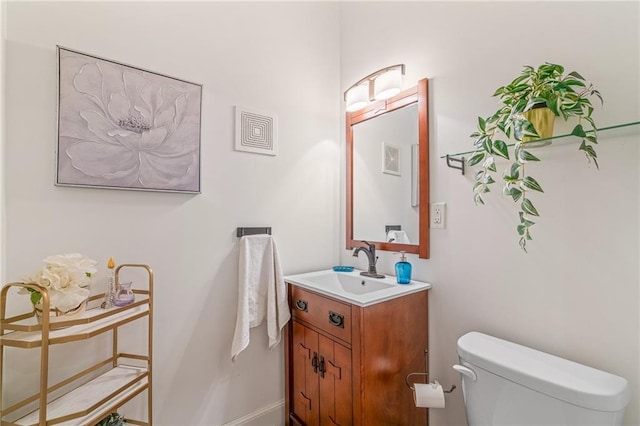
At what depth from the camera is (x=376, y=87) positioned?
1684 mm

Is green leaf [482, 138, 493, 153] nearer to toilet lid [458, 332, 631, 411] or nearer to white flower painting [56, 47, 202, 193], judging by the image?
toilet lid [458, 332, 631, 411]

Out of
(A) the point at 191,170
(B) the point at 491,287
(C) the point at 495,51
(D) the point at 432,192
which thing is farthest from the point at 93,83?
(B) the point at 491,287

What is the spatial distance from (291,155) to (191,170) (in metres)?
0.62

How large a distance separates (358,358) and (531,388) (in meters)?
0.58

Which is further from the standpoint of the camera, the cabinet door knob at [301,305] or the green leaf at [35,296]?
the cabinet door knob at [301,305]

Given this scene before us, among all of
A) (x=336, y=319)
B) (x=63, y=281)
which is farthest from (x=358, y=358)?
(x=63, y=281)

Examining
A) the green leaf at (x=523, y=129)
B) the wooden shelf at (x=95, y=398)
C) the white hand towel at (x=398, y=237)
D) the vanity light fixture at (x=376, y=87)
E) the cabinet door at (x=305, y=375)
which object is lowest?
the cabinet door at (x=305, y=375)

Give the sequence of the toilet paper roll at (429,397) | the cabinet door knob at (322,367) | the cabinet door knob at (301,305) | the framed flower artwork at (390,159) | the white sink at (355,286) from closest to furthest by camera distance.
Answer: the toilet paper roll at (429,397) < the white sink at (355,286) < the cabinet door knob at (322,367) < the cabinet door knob at (301,305) < the framed flower artwork at (390,159)

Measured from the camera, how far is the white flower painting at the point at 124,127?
117cm

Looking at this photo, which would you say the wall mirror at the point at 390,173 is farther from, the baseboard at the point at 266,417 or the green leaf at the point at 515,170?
the baseboard at the point at 266,417

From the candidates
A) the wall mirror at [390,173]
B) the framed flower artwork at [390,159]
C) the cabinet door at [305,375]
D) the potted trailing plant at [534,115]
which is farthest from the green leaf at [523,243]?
the cabinet door at [305,375]

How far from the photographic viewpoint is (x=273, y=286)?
1.60 metres

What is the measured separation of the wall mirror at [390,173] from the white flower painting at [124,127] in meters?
1.00

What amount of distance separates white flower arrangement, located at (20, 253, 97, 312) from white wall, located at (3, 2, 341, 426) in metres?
0.27
